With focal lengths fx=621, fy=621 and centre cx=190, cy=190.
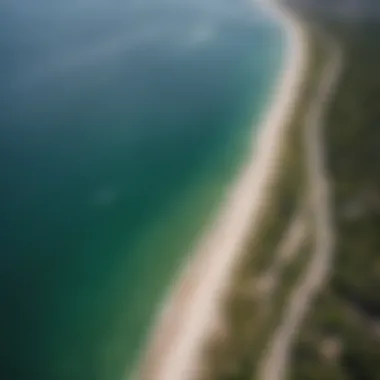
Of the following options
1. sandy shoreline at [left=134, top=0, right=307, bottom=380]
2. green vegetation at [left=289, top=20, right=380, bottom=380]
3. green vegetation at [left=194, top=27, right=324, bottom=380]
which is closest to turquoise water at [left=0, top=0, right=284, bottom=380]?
sandy shoreline at [left=134, top=0, right=307, bottom=380]

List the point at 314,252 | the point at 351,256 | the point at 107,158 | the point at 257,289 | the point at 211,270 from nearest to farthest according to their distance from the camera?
the point at 257,289
the point at 351,256
the point at 211,270
the point at 314,252
the point at 107,158

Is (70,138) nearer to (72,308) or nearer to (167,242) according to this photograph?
(167,242)

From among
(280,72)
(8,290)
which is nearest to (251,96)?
(280,72)

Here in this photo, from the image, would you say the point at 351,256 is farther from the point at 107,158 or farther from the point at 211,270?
the point at 107,158

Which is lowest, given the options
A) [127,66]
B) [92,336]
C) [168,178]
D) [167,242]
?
[92,336]

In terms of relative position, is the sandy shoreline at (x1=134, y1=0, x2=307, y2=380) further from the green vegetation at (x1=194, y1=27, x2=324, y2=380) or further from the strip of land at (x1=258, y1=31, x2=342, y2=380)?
the strip of land at (x1=258, y1=31, x2=342, y2=380)

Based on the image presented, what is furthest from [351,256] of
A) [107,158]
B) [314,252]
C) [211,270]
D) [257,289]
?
[107,158]

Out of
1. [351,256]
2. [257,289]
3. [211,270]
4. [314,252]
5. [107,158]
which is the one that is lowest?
[257,289]
